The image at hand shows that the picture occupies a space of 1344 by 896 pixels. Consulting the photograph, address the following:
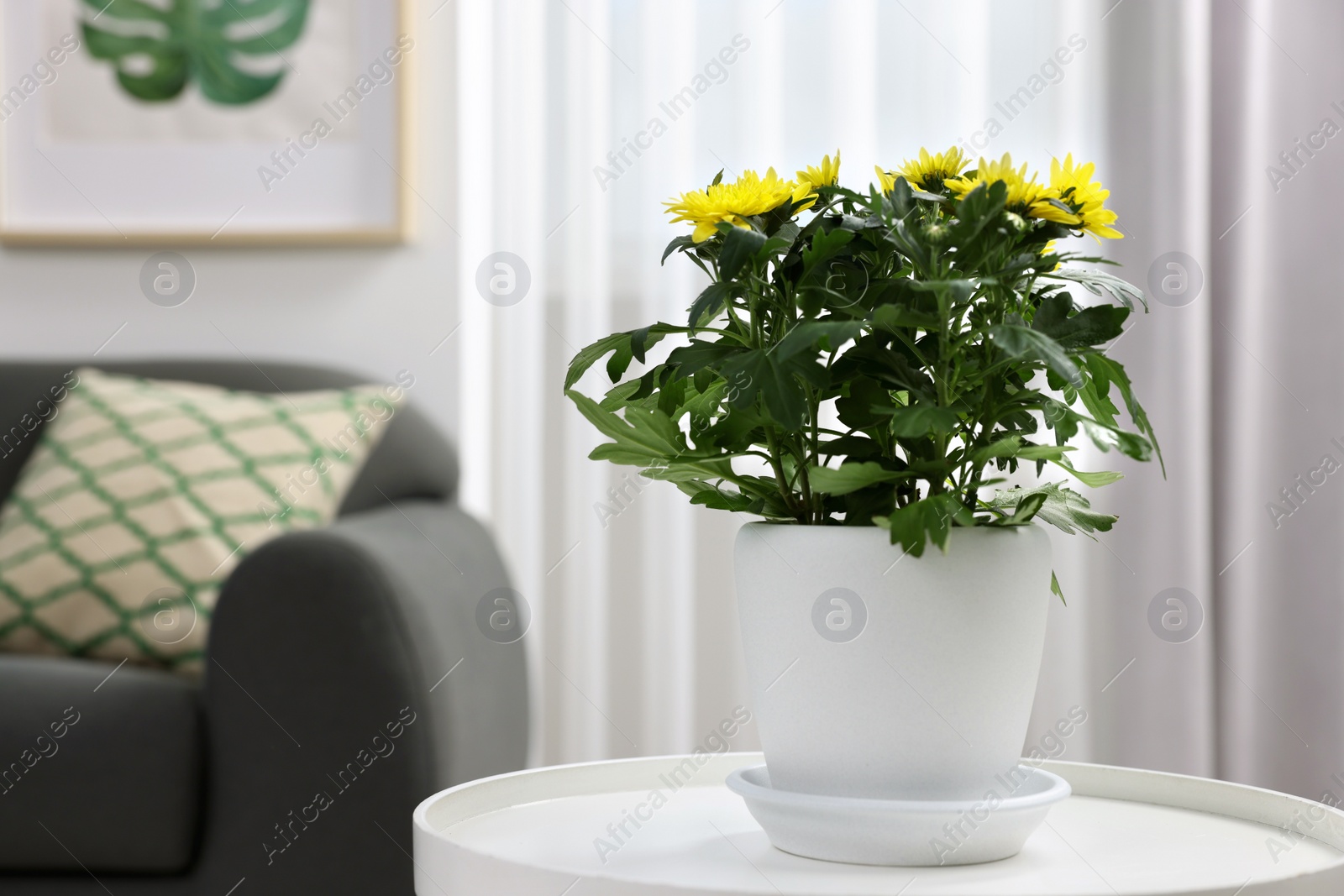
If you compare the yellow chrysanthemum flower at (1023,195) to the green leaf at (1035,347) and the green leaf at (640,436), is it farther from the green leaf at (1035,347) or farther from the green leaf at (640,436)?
the green leaf at (640,436)

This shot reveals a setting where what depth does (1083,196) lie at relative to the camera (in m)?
0.65

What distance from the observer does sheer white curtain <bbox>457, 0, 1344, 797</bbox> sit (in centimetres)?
182

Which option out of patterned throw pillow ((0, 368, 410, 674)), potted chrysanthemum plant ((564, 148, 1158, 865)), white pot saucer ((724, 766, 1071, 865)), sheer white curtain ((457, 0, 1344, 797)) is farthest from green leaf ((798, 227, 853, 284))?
sheer white curtain ((457, 0, 1344, 797))

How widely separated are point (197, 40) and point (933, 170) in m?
1.80

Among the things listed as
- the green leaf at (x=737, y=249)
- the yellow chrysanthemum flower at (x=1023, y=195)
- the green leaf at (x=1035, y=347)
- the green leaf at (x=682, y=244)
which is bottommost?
the green leaf at (x=1035, y=347)

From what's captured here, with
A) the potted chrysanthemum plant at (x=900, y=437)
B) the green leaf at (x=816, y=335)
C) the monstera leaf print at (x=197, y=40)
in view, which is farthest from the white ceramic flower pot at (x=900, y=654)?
the monstera leaf print at (x=197, y=40)

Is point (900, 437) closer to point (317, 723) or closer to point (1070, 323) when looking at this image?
point (1070, 323)

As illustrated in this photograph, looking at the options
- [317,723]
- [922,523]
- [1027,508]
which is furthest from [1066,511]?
[317,723]

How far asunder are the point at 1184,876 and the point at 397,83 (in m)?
1.85

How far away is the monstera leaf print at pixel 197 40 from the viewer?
2074 mm

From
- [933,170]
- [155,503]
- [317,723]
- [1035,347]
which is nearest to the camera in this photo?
[1035,347]

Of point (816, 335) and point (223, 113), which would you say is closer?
point (816, 335)

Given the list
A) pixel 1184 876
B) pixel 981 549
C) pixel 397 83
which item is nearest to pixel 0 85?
pixel 397 83

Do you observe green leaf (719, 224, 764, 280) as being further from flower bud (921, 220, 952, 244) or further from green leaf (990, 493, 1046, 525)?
green leaf (990, 493, 1046, 525)
